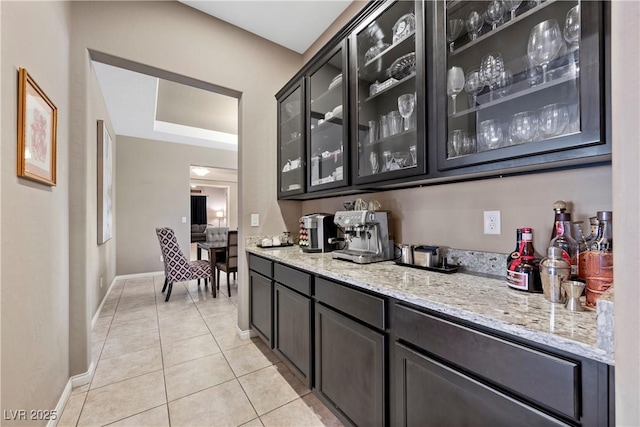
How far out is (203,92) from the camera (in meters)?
3.49

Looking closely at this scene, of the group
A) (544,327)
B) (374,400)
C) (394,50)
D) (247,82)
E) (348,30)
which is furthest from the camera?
(247,82)

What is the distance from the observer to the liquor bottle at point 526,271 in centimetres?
99

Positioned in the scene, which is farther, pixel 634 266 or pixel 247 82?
pixel 247 82

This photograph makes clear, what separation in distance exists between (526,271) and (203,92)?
3.91m

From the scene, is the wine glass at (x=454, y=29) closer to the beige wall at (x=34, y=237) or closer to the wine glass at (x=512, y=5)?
the wine glass at (x=512, y=5)

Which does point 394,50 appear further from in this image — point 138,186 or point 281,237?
point 138,186

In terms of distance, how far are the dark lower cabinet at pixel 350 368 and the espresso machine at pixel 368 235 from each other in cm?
38

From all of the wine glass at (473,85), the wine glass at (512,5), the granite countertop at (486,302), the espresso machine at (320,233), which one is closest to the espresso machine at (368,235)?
the granite countertop at (486,302)

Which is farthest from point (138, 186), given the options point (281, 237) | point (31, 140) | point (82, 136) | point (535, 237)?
point (535, 237)

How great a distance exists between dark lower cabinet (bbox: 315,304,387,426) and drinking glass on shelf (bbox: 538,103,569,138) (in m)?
1.03

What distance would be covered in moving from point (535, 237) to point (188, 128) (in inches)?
221

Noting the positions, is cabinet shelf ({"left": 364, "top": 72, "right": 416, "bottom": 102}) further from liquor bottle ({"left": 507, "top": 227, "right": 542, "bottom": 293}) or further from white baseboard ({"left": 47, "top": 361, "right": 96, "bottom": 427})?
white baseboard ({"left": 47, "top": 361, "right": 96, "bottom": 427})

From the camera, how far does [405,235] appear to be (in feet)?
5.73

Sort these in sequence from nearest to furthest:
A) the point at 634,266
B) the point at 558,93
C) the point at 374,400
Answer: the point at 634,266
the point at 558,93
the point at 374,400
